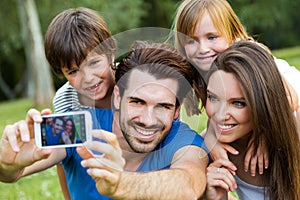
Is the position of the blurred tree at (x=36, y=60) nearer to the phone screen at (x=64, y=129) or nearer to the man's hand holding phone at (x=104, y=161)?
the phone screen at (x=64, y=129)

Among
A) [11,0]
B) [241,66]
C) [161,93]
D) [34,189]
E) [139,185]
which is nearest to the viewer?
[139,185]

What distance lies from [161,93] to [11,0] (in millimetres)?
19687

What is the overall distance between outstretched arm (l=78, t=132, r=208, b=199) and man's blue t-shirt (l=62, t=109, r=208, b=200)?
6cm

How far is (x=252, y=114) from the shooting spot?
3.01 metres

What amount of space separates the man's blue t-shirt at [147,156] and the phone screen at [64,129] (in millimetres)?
413

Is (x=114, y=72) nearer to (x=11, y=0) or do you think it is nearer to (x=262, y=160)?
(x=262, y=160)

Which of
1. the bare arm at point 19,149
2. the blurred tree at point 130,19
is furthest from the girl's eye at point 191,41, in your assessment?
the blurred tree at point 130,19

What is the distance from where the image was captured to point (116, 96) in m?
3.04

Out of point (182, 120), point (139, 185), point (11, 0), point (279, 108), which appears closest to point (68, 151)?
point (182, 120)

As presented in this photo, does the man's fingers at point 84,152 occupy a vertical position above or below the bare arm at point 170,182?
above

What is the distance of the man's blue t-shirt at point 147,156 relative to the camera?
2.93 m

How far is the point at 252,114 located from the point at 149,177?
79cm

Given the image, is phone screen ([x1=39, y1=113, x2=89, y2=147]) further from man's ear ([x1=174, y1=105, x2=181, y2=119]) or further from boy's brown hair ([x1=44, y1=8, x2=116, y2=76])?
boy's brown hair ([x1=44, y1=8, x2=116, y2=76])

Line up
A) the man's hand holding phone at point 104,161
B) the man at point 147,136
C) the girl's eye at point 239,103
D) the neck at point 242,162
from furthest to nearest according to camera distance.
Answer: the neck at point 242,162 < the girl's eye at point 239,103 < the man at point 147,136 < the man's hand holding phone at point 104,161
